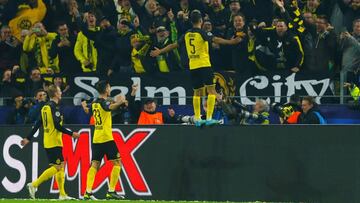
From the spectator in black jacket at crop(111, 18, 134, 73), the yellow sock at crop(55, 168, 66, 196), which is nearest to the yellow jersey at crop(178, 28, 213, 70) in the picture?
the yellow sock at crop(55, 168, 66, 196)

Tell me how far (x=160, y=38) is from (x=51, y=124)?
11.9 feet

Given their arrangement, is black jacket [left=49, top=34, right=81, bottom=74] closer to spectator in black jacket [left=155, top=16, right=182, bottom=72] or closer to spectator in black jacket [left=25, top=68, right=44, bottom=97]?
spectator in black jacket [left=25, top=68, right=44, bottom=97]

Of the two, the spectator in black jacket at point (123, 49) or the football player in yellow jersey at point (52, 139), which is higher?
the spectator in black jacket at point (123, 49)

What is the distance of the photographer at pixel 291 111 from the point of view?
2100 cm

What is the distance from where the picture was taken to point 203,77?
20.5m

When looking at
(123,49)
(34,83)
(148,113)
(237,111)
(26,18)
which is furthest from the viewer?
(26,18)

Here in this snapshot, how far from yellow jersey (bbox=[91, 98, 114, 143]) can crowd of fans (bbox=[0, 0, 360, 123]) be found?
281 cm

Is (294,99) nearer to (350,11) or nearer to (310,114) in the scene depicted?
(310,114)

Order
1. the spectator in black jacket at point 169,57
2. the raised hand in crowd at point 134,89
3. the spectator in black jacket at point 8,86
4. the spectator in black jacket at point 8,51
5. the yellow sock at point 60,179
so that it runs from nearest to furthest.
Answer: the yellow sock at point 60,179
the raised hand in crowd at point 134,89
the spectator in black jacket at point 169,57
the spectator in black jacket at point 8,86
the spectator in black jacket at point 8,51

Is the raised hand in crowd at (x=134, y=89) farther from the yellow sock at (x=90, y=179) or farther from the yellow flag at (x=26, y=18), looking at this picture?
the yellow flag at (x=26, y=18)

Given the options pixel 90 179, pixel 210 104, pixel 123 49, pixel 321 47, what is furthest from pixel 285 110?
pixel 123 49

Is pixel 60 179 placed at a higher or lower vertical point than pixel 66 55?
lower

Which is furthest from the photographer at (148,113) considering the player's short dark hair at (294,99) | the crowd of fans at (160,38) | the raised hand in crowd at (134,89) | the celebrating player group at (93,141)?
the player's short dark hair at (294,99)

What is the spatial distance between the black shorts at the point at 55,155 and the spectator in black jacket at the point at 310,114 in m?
4.45
